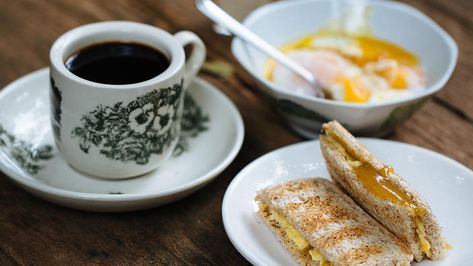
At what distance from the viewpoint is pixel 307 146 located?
170cm

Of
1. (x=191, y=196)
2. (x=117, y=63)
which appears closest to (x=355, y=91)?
(x=191, y=196)

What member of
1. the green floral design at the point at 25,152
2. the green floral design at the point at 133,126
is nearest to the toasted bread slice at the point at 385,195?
the green floral design at the point at 133,126

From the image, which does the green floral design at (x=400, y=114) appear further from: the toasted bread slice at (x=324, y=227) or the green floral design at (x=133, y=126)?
the green floral design at (x=133, y=126)

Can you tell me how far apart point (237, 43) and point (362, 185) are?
72cm

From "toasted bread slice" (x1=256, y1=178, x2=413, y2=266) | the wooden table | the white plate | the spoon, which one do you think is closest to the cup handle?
the spoon

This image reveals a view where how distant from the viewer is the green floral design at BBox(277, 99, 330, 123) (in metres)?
1.78

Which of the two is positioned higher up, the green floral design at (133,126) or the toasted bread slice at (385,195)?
the toasted bread slice at (385,195)

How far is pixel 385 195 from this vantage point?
135 centimetres

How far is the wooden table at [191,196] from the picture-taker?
58.6 inches

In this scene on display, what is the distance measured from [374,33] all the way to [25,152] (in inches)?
47.4

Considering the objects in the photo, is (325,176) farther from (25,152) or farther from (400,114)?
(25,152)

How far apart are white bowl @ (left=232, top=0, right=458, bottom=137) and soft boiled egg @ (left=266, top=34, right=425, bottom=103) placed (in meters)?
0.03

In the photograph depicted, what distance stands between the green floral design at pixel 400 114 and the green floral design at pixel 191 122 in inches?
19.7

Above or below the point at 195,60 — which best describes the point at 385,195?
above
